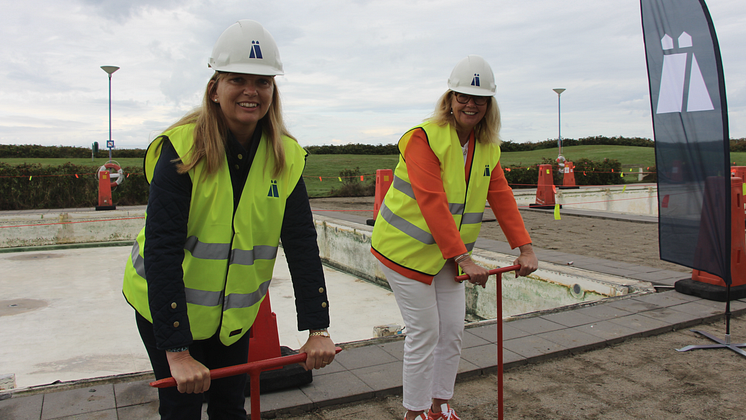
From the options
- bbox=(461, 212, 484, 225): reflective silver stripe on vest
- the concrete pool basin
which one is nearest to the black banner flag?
the concrete pool basin

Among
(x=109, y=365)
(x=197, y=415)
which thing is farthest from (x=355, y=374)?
(x=109, y=365)

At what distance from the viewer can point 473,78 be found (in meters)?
2.64

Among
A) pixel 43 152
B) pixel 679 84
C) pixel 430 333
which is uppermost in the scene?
pixel 43 152

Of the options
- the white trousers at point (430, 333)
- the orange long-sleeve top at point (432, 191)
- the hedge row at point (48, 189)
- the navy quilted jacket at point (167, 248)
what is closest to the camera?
the navy quilted jacket at point (167, 248)

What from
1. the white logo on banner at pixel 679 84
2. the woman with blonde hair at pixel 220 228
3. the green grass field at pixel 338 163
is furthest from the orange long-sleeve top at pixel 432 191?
the green grass field at pixel 338 163

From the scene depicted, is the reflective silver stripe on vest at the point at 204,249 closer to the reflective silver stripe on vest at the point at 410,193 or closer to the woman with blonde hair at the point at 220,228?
the woman with blonde hair at the point at 220,228

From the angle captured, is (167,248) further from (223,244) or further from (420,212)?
(420,212)

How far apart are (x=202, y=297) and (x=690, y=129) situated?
4.24m

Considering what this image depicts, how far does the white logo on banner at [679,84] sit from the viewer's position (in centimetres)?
414

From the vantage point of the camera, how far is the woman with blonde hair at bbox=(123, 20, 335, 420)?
5.13ft

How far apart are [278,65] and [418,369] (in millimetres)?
1661

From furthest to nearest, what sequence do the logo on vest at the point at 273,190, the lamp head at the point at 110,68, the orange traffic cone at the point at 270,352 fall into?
the lamp head at the point at 110,68, the orange traffic cone at the point at 270,352, the logo on vest at the point at 273,190

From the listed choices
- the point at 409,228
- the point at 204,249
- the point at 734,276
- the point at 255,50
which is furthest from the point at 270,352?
the point at 734,276

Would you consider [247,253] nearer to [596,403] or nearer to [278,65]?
[278,65]
